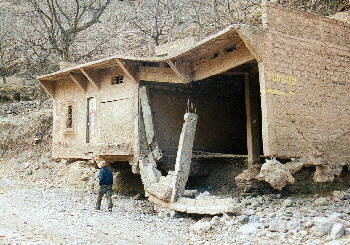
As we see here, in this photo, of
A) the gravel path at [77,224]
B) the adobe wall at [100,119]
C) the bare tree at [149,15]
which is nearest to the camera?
the gravel path at [77,224]

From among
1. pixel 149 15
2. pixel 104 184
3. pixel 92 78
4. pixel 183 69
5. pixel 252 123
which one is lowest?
pixel 104 184

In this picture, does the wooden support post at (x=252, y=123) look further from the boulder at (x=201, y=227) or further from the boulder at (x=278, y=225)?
the boulder at (x=278, y=225)

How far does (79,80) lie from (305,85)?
7736mm

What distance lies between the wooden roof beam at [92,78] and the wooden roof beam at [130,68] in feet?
5.24

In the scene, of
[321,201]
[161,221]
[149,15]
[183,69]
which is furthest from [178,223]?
[149,15]

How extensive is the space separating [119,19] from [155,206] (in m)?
27.9

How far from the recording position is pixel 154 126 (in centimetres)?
1288

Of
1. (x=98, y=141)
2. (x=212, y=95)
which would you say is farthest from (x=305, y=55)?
(x=98, y=141)

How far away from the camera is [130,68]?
1273cm

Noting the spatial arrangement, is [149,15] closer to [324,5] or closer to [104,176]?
[324,5]

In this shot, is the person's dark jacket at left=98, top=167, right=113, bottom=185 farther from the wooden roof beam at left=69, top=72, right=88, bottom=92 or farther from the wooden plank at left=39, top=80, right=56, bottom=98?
the wooden plank at left=39, top=80, right=56, bottom=98

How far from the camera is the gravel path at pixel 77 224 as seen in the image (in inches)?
298

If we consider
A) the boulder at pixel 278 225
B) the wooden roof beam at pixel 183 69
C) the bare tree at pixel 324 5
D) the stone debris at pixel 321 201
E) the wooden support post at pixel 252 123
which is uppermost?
the bare tree at pixel 324 5

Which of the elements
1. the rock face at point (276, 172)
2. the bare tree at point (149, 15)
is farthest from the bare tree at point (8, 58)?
the rock face at point (276, 172)
